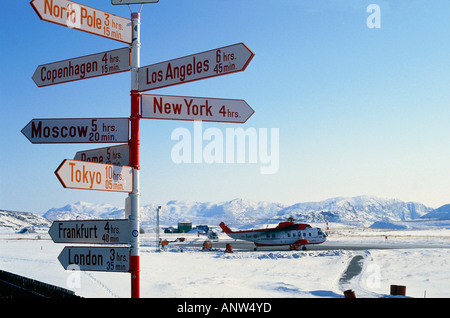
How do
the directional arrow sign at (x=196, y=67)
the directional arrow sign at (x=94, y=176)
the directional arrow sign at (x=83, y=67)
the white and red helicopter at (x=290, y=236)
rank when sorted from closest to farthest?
the directional arrow sign at (x=94, y=176), the directional arrow sign at (x=196, y=67), the directional arrow sign at (x=83, y=67), the white and red helicopter at (x=290, y=236)

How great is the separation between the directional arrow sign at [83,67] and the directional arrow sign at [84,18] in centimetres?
30

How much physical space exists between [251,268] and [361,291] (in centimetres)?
971

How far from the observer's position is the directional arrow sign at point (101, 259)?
556 centimetres

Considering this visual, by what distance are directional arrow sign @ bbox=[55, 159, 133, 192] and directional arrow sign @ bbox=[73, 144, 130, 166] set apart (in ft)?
0.94

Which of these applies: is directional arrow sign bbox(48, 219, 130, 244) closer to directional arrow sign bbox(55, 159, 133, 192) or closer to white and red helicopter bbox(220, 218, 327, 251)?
directional arrow sign bbox(55, 159, 133, 192)

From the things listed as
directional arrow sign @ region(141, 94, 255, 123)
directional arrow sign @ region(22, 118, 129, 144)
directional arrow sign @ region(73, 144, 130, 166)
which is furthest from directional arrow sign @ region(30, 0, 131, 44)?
directional arrow sign @ region(73, 144, 130, 166)

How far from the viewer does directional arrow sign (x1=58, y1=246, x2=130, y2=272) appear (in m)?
5.56

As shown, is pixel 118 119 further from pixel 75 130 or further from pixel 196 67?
pixel 196 67

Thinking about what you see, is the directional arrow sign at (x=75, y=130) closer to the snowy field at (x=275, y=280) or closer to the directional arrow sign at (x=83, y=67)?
the directional arrow sign at (x=83, y=67)

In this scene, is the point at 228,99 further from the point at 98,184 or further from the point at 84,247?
the point at 84,247

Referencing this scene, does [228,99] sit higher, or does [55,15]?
[55,15]

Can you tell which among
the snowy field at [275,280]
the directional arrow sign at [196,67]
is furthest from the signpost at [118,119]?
the snowy field at [275,280]

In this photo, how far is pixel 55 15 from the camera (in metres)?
5.64
